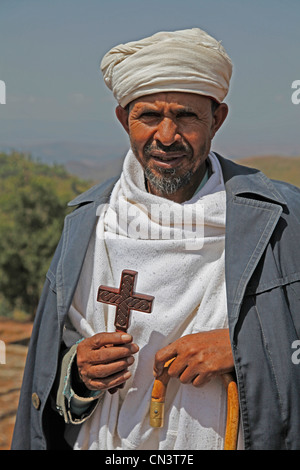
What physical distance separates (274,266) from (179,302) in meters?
0.41

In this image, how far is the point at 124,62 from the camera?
2.33 m

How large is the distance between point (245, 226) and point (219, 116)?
1.73 feet

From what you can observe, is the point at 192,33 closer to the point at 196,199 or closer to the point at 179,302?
the point at 196,199

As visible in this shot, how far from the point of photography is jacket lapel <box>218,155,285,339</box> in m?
2.13

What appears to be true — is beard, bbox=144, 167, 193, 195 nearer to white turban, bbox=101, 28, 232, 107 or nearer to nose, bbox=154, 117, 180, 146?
nose, bbox=154, 117, 180, 146

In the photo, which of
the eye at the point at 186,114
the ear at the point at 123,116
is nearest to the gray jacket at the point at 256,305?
the eye at the point at 186,114

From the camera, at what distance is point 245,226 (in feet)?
7.30

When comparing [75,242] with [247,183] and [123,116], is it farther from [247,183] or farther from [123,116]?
[247,183]

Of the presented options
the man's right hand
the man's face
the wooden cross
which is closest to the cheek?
the man's face

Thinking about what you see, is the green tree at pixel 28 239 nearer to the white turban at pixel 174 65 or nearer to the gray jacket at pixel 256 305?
the gray jacket at pixel 256 305

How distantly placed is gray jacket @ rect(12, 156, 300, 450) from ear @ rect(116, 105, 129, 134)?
0.44 metres

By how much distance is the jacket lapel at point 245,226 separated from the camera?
2131 mm

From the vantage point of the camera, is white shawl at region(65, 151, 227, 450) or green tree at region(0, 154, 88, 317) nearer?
white shawl at region(65, 151, 227, 450)

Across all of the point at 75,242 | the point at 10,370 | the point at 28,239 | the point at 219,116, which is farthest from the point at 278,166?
the point at 75,242
